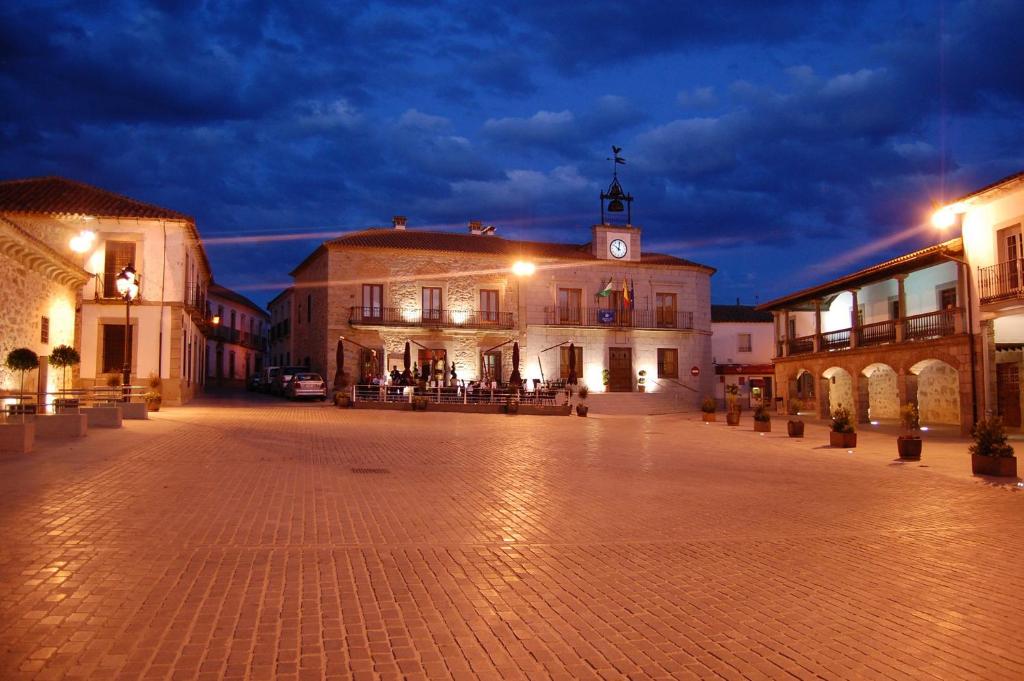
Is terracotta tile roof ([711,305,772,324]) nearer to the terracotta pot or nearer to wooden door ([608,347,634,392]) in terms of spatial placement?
wooden door ([608,347,634,392])

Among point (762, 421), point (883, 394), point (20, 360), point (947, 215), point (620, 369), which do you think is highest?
point (947, 215)

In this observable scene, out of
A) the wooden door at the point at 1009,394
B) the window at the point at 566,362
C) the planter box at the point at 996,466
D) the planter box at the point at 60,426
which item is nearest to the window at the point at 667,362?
the window at the point at 566,362

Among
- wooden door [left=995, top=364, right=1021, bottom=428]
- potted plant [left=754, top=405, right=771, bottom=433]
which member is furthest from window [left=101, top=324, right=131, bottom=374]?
wooden door [left=995, top=364, right=1021, bottom=428]

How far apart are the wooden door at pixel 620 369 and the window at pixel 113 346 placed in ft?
80.9

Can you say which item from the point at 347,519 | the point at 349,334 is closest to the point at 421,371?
the point at 349,334

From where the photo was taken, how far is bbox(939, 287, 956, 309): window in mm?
25484

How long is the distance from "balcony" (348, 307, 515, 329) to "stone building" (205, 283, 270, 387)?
17.8 metres

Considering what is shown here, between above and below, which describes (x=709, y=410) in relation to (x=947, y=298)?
below

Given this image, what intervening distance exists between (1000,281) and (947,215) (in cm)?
291

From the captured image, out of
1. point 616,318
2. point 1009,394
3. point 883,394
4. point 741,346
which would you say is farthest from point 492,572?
point 741,346

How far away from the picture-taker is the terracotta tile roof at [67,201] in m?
28.2

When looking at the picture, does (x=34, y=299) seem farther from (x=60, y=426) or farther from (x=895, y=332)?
(x=895, y=332)

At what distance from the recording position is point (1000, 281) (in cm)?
2130

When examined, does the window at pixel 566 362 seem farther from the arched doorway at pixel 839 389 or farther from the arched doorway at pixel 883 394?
the arched doorway at pixel 883 394
